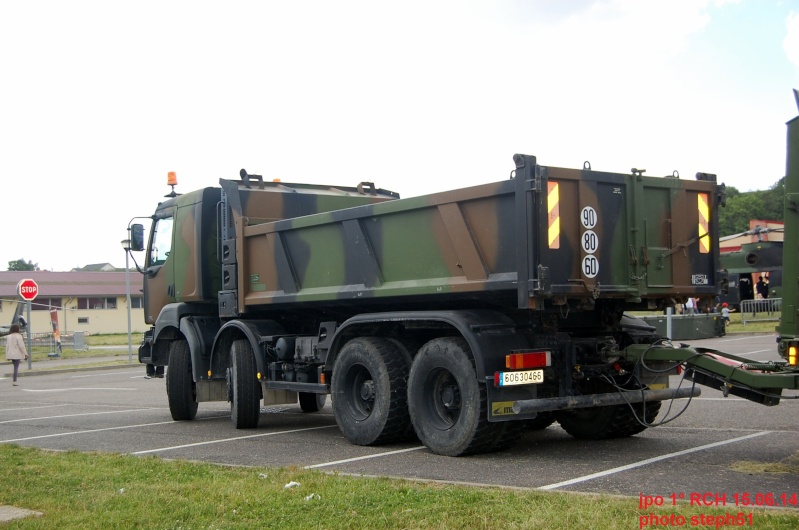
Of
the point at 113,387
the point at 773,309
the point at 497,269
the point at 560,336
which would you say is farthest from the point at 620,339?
the point at 773,309

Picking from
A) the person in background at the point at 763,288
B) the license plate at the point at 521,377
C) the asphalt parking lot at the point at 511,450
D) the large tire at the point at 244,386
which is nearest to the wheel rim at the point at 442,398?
the asphalt parking lot at the point at 511,450

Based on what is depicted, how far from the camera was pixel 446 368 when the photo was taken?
29.4ft

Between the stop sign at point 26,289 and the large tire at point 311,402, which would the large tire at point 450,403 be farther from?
the stop sign at point 26,289

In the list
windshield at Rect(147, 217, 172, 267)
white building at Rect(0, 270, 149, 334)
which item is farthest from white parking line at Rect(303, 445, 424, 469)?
white building at Rect(0, 270, 149, 334)

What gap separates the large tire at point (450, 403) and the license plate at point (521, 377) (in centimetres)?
28

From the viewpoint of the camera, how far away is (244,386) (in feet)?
39.5

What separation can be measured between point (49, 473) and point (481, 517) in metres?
4.41

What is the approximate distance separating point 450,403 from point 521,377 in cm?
96

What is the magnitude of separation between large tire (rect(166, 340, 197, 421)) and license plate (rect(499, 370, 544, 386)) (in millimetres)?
6337

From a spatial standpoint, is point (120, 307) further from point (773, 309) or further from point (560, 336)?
point (560, 336)

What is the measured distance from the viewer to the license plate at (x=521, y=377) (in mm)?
8430

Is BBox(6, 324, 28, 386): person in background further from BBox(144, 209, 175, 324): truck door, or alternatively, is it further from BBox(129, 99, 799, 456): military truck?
BBox(129, 99, 799, 456): military truck

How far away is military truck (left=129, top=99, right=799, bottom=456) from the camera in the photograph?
8.49 metres

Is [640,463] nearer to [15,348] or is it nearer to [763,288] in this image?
[15,348]
